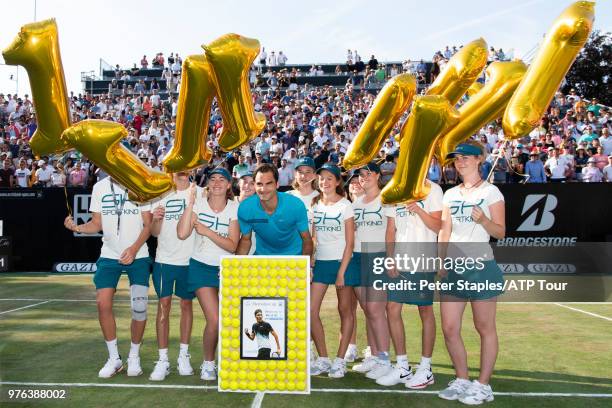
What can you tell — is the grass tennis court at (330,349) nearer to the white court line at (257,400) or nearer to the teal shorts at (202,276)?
the white court line at (257,400)

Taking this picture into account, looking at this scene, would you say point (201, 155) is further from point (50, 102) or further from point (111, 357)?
point (111, 357)

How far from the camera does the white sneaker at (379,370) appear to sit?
17.8ft

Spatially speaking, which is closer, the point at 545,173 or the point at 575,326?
the point at 575,326

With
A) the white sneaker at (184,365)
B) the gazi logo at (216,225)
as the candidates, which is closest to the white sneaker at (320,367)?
the white sneaker at (184,365)

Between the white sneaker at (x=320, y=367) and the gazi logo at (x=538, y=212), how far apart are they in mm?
8603

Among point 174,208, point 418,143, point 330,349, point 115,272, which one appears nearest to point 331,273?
point 330,349

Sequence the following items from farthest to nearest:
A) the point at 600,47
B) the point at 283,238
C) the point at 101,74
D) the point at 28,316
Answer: the point at 600,47, the point at 101,74, the point at 28,316, the point at 283,238

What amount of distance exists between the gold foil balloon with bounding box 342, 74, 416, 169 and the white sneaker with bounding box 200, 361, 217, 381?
2236 mm

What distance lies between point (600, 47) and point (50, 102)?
48981 millimetres

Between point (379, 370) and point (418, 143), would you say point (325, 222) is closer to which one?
point (379, 370)

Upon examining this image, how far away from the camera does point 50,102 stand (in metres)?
4.28

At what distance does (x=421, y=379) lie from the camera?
5176mm

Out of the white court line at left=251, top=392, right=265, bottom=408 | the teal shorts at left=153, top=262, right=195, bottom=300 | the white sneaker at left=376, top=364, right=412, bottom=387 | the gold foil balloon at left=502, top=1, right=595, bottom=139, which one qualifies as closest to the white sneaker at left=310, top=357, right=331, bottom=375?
the white sneaker at left=376, top=364, right=412, bottom=387

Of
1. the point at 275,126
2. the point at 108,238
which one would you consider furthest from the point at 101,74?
the point at 108,238
